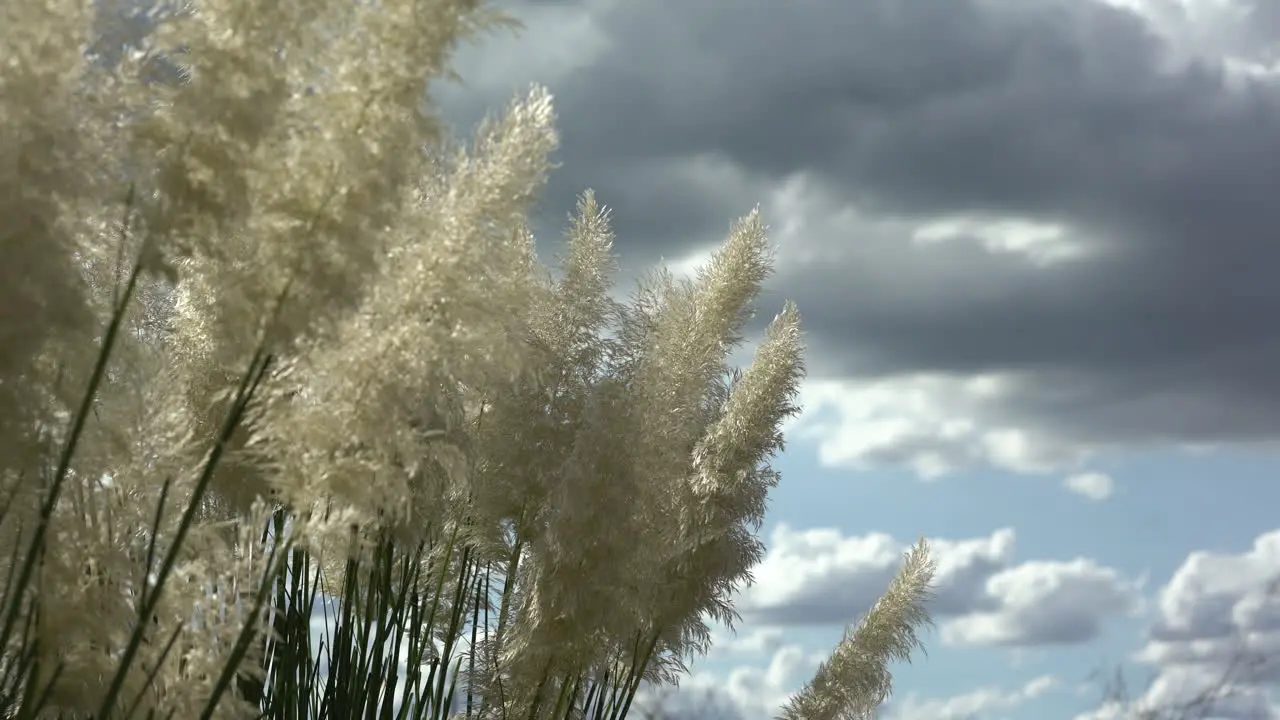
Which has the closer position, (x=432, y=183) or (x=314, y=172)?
Answer: (x=314, y=172)

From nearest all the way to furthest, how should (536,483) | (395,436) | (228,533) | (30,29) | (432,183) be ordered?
(30,29) → (395,436) → (432,183) → (228,533) → (536,483)

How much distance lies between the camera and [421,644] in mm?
3900

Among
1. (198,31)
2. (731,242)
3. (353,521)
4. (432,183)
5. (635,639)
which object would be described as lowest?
(353,521)

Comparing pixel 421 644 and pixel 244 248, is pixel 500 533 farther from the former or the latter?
pixel 244 248

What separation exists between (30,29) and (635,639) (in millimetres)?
2842

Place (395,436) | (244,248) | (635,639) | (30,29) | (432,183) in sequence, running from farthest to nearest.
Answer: (635,639)
(432,183)
(244,248)
(395,436)
(30,29)

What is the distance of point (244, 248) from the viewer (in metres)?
2.58

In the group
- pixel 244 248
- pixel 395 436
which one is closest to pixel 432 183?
pixel 244 248

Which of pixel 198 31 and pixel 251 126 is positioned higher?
pixel 198 31

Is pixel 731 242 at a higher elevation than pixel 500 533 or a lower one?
higher

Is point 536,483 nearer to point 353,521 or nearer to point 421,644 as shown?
point 421,644

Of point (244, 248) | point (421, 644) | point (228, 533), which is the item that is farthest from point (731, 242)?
point (244, 248)

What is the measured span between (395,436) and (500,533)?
1820mm

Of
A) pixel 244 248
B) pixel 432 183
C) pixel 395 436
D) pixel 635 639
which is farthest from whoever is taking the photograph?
pixel 635 639
